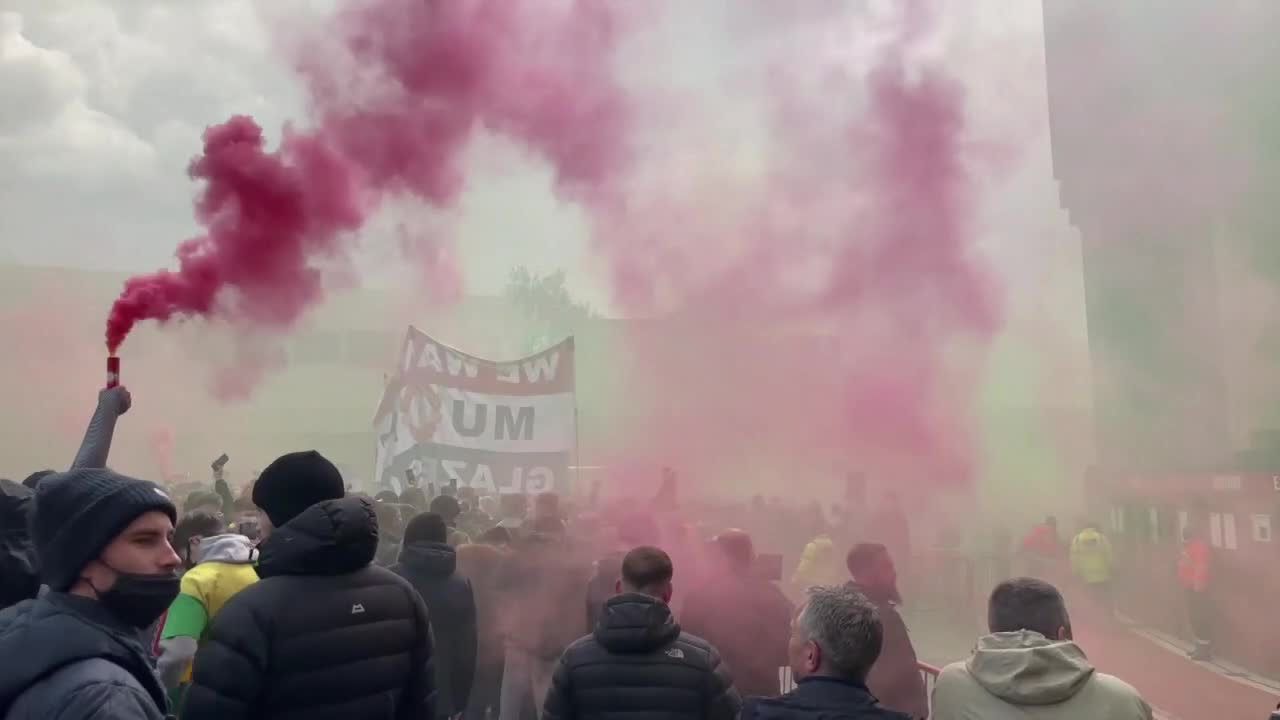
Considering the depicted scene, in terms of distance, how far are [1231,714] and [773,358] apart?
22.2 feet

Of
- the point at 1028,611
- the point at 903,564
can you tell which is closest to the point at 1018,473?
the point at 903,564

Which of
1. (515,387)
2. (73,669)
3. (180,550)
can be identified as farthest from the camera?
(515,387)

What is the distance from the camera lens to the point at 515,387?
1355cm

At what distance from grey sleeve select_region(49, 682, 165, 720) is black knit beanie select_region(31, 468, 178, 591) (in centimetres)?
34

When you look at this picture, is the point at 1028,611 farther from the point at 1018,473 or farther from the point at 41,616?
the point at 1018,473

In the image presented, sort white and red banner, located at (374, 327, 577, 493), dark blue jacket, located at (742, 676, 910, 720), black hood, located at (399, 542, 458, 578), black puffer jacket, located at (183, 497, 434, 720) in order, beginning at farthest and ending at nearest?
1. white and red banner, located at (374, 327, 577, 493)
2. black hood, located at (399, 542, 458, 578)
3. black puffer jacket, located at (183, 497, 434, 720)
4. dark blue jacket, located at (742, 676, 910, 720)

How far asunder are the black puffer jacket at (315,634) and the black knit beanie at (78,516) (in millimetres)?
714

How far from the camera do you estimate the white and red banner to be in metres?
13.2

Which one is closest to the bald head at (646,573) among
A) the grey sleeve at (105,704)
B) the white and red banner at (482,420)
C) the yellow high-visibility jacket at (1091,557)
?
the grey sleeve at (105,704)

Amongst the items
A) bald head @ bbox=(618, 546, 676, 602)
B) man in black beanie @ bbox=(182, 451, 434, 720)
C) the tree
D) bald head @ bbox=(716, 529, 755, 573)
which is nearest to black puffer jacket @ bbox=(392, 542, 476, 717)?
bald head @ bbox=(716, 529, 755, 573)

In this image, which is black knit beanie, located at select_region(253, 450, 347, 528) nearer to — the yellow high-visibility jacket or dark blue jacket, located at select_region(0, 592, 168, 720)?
dark blue jacket, located at select_region(0, 592, 168, 720)

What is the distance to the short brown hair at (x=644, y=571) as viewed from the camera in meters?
3.78

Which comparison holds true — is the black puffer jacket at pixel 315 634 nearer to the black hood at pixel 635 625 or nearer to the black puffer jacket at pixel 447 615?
the black hood at pixel 635 625

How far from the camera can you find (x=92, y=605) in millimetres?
2096
